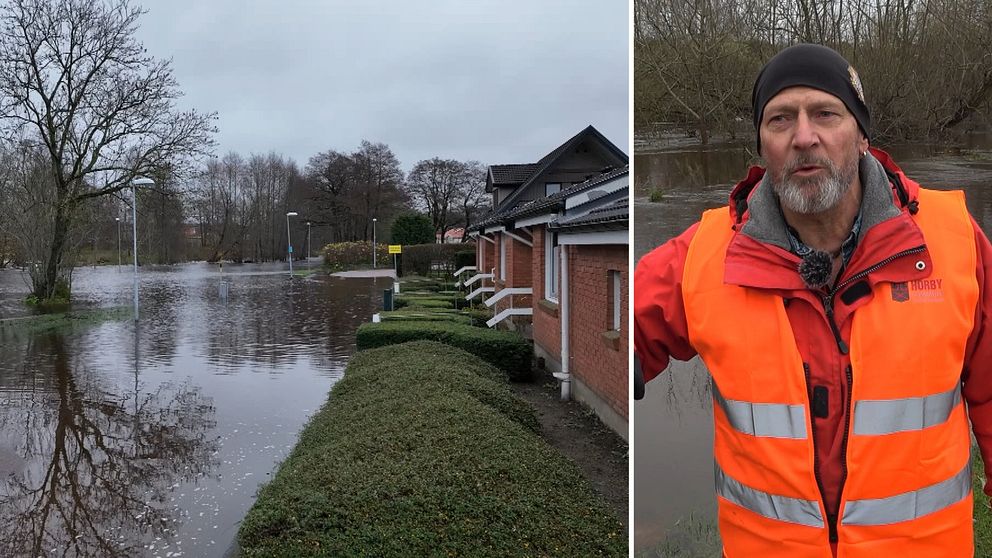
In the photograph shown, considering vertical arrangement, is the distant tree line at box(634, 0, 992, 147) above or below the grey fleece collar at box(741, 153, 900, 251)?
above

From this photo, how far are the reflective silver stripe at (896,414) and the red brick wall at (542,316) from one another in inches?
284

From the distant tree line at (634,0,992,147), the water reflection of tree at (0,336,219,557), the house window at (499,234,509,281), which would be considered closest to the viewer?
the distant tree line at (634,0,992,147)

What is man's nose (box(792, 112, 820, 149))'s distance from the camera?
124 cm

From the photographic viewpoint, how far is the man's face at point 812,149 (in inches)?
48.9

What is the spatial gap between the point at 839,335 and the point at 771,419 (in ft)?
0.59

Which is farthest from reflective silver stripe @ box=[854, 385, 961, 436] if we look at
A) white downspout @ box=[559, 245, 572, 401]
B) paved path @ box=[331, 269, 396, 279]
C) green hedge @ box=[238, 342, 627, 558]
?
paved path @ box=[331, 269, 396, 279]

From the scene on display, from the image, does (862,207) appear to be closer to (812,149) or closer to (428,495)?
(812,149)

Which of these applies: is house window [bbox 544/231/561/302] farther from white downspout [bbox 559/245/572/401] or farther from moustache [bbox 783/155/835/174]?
moustache [bbox 783/155/835/174]

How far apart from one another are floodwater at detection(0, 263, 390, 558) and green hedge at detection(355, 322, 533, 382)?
904 millimetres

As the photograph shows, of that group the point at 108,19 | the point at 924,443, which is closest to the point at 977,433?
the point at 924,443

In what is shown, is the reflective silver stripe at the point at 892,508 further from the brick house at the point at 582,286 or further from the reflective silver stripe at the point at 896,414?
the brick house at the point at 582,286

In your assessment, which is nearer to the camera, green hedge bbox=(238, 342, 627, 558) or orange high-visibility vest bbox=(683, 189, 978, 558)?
orange high-visibility vest bbox=(683, 189, 978, 558)

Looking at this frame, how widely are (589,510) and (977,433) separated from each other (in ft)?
7.74

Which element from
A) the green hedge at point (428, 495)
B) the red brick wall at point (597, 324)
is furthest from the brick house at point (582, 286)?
the green hedge at point (428, 495)
